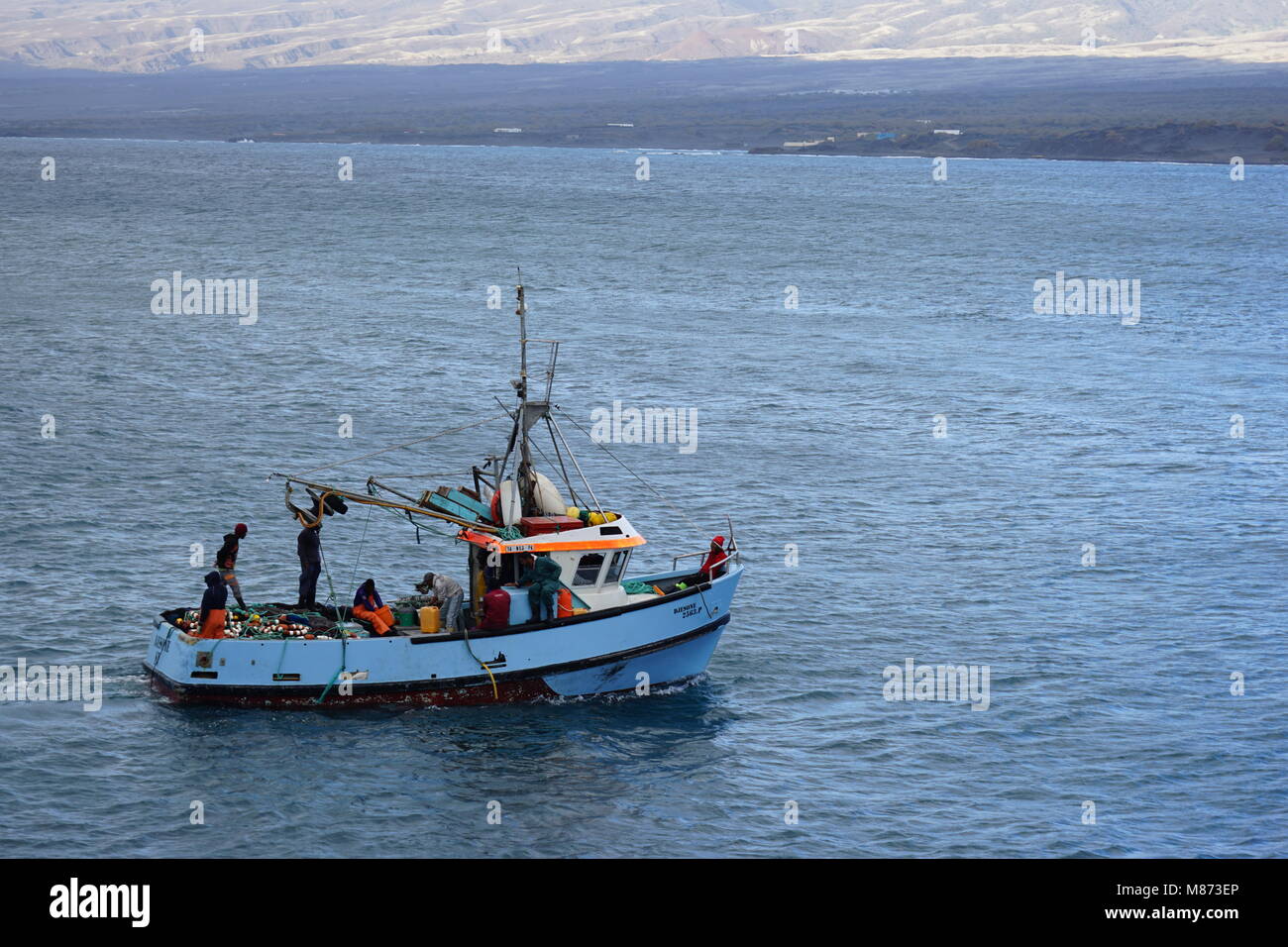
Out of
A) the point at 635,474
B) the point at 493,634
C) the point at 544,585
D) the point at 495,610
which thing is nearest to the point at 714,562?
the point at 544,585

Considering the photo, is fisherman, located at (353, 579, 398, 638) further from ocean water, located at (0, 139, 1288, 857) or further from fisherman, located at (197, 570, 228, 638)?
fisherman, located at (197, 570, 228, 638)

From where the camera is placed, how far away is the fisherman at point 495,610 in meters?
32.2

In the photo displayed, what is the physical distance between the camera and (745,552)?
4494cm

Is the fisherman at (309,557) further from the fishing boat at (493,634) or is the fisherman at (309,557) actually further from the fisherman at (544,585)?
the fisherman at (544,585)

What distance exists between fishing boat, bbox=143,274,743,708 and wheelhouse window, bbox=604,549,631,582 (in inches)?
1.2

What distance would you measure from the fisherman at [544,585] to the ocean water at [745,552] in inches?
86.3

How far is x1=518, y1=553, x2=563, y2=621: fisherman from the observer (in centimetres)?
3225

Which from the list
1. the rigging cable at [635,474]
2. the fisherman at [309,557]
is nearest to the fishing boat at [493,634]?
the fisherman at [309,557]

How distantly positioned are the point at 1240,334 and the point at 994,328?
13531 millimetres

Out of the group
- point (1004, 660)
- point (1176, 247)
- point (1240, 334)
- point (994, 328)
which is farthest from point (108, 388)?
point (1176, 247)

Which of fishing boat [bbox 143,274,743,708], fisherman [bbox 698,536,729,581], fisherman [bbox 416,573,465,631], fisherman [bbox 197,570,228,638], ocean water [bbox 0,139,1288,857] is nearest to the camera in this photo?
ocean water [bbox 0,139,1288,857]

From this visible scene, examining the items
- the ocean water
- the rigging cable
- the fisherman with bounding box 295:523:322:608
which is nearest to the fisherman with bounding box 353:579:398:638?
the fisherman with bounding box 295:523:322:608

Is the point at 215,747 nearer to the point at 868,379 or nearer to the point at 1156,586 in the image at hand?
the point at 1156,586

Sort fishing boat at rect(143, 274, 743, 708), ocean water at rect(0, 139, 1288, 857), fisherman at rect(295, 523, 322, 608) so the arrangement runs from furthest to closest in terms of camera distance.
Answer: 1. fisherman at rect(295, 523, 322, 608)
2. fishing boat at rect(143, 274, 743, 708)
3. ocean water at rect(0, 139, 1288, 857)
